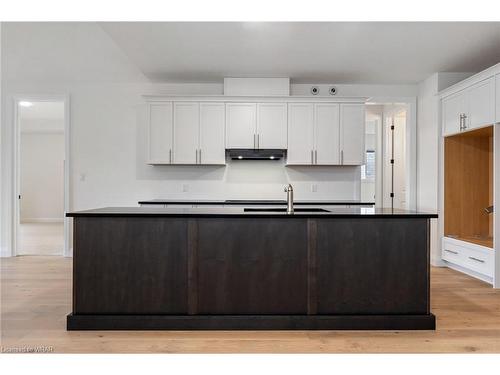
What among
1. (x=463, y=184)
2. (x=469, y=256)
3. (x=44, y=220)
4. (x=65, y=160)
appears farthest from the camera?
(x=44, y=220)

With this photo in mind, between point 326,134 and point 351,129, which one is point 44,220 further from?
point 351,129

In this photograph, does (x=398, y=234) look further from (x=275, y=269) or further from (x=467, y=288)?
(x=467, y=288)

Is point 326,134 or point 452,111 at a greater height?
point 452,111

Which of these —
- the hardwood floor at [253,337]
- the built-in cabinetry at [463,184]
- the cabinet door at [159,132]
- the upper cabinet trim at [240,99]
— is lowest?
the hardwood floor at [253,337]

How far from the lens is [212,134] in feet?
17.8

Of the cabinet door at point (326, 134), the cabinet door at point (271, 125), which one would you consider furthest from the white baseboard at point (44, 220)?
the cabinet door at point (326, 134)

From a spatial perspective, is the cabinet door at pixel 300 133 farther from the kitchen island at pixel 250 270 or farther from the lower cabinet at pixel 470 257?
the kitchen island at pixel 250 270

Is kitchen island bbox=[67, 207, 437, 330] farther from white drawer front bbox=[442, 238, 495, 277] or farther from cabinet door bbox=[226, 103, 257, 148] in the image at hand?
cabinet door bbox=[226, 103, 257, 148]

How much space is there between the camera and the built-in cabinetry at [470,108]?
422 centimetres

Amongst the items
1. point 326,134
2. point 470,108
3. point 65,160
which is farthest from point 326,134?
point 65,160

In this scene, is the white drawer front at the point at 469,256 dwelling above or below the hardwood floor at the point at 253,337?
above

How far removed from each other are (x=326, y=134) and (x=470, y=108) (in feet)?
5.66

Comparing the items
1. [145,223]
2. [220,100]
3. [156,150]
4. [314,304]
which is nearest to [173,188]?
[156,150]
